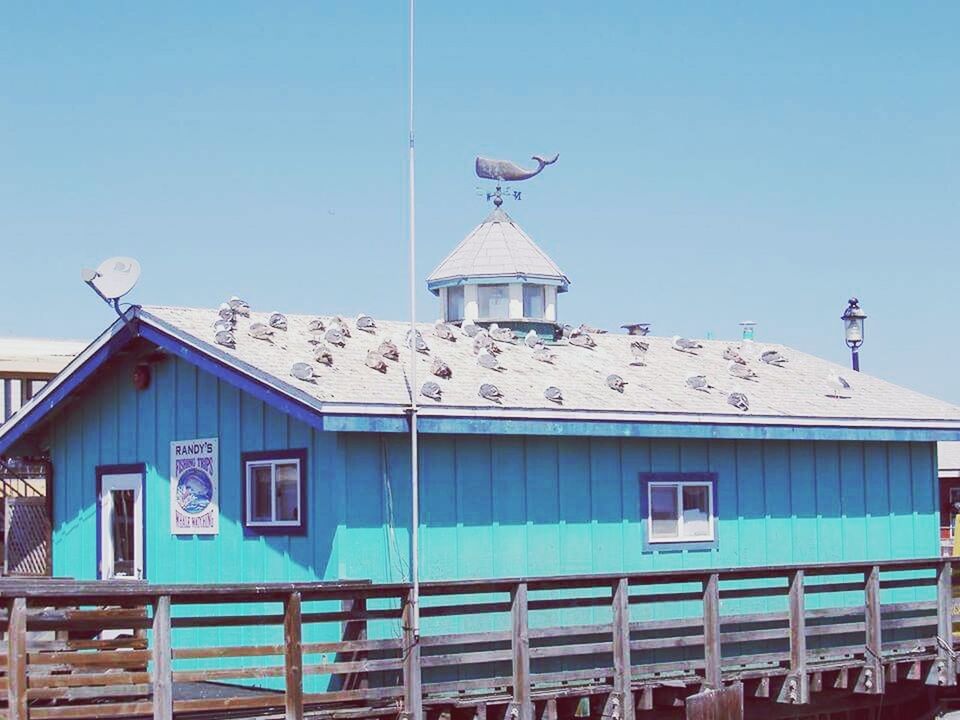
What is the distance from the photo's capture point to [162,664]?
1141 cm

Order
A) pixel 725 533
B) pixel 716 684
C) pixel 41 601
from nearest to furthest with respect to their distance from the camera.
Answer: pixel 41 601, pixel 716 684, pixel 725 533

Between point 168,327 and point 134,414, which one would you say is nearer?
point 168,327

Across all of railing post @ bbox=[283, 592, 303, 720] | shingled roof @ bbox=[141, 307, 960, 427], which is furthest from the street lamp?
railing post @ bbox=[283, 592, 303, 720]

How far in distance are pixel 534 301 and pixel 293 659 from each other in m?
9.05

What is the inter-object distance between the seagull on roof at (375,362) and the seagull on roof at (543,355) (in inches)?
104

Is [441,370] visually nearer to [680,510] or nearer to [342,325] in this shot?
[342,325]

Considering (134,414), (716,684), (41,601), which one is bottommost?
(716,684)

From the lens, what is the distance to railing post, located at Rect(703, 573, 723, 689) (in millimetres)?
14461

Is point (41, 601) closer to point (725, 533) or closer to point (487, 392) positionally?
point (487, 392)

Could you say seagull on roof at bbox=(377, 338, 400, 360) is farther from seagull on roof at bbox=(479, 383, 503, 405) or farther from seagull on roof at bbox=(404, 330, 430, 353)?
seagull on roof at bbox=(479, 383, 503, 405)

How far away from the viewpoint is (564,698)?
13625mm

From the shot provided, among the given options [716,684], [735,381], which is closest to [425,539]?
[716,684]

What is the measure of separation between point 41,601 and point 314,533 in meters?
3.45

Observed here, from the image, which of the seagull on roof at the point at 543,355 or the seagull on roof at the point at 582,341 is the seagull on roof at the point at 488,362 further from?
the seagull on roof at the point at 582,341
